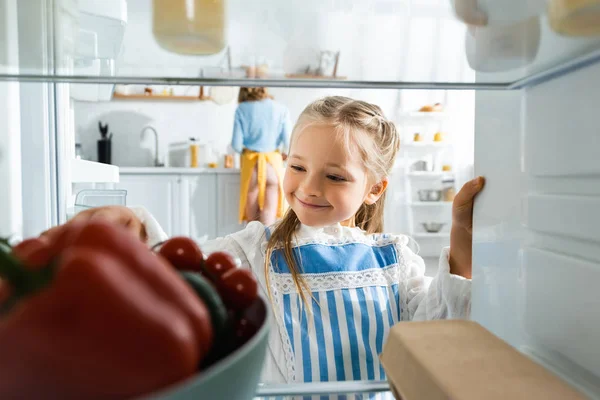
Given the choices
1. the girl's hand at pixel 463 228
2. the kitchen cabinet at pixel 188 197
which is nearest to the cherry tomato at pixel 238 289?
the girl's hand at pixel 463 228

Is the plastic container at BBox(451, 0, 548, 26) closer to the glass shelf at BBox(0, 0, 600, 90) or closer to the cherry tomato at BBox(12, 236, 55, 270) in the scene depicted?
the glass shelf at BBox(0, 0, 600, 90)

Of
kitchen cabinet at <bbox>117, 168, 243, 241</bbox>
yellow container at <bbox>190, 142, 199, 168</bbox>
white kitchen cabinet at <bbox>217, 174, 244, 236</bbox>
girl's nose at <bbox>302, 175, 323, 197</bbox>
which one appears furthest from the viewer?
yellow container at <bbox>190, 142, 199, 168</bbox>

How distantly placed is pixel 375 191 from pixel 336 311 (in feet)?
1.04

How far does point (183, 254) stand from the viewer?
40 cm

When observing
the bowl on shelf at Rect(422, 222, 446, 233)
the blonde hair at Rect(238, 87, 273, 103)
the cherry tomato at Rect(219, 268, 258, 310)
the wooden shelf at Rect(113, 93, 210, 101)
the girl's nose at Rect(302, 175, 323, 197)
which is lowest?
the bowl on shelf at Rect(422, 222, 446, 233)

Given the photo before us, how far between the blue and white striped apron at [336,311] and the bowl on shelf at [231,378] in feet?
2.30

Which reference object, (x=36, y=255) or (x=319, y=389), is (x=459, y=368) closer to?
(x=319, y=389)

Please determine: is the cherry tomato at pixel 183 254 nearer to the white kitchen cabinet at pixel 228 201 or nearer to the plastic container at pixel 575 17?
the plastic container at pixel 575 17

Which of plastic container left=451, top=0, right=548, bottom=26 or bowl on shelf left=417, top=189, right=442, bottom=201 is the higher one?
plastic container left=451, top=0, right=548, bottom=26

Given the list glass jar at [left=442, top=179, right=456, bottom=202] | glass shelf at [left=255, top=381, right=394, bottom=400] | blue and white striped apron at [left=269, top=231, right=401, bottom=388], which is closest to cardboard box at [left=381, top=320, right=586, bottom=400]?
glass shelf at [left=255, top=381, right=394, bottom=400]

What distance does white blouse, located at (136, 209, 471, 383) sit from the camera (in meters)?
0.98

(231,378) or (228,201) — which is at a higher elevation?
(231,378)

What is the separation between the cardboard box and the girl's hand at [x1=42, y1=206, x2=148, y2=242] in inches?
12.7

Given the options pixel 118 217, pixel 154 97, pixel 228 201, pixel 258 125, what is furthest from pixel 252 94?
pixel 118 217
